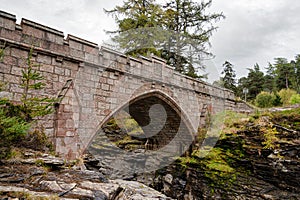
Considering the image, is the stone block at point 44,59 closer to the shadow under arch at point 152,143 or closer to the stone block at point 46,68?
the stone block at point 46,68

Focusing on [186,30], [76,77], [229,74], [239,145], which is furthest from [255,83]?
[76,77]

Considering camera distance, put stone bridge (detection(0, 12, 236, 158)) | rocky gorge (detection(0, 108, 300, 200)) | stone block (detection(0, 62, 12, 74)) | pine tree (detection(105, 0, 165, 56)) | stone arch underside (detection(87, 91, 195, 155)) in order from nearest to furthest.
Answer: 1. stone block (detection(0, 62, 12, 74))
2. stone bridge (detection(0, 12, 236, 158))
3. rocky gorge (detection(0, 108, 300, 200))
4. stone arch underside (detection(87, 91, 195, 155))
5. pine tree (detection(105, 0, 165, 56))

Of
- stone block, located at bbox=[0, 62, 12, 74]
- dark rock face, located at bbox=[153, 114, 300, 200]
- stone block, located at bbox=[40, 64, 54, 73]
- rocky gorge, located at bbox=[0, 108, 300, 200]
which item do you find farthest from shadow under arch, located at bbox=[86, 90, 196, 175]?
stone block, located at bbox=[0, 62, 12, 74]

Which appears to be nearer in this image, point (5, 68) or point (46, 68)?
point (5, 68)

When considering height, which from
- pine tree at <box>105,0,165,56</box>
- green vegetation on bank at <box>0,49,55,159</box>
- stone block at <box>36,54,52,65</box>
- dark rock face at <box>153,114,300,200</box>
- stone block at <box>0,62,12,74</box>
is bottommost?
dark rock face at <box>153,114,300,200</box>

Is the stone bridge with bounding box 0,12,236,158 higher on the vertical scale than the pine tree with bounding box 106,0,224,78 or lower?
lower

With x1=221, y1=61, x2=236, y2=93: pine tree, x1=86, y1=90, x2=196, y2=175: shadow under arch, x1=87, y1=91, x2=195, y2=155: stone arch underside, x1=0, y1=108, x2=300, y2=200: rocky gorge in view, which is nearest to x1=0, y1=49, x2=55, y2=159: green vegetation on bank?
x1=0, y1=108, x2=300, y2=200: rocky gorge

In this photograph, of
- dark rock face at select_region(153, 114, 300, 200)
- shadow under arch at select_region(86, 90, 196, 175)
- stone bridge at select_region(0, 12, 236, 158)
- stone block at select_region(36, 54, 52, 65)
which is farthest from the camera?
shadow under arch at select_region(86, 90, 196, 175)

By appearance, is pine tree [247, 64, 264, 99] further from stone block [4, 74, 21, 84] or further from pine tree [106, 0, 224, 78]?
stone block [4, 74, 21, 84]

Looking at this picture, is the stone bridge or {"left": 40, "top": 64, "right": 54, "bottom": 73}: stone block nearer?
the stone bridge

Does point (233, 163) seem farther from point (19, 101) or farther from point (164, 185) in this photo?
point (19, 101)

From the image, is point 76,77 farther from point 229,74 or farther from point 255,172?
point 229,74

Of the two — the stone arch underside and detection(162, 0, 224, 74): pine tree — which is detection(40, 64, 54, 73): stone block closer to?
the stone arch underside

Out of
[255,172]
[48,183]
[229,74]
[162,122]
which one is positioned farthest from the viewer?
[229,74]
